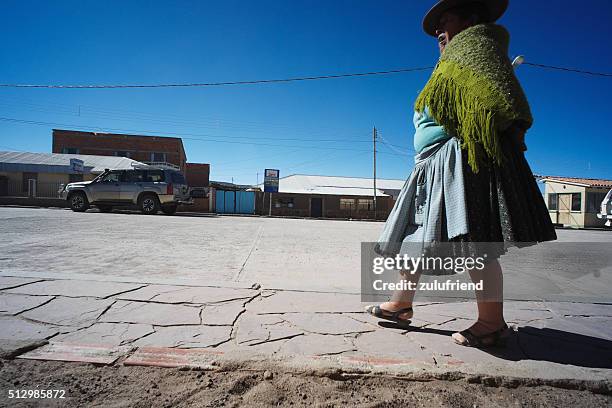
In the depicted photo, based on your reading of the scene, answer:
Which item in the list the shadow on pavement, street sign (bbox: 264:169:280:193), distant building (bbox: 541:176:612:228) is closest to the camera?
the shadow on pavement

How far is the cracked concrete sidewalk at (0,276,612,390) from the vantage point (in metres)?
1.37

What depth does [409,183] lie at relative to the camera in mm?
1875

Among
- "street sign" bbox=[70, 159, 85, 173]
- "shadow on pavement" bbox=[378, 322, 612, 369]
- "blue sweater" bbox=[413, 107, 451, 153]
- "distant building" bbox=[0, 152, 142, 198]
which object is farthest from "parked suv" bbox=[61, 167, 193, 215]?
"shadow on pavement" bbox=[378, 322, 612, 369]

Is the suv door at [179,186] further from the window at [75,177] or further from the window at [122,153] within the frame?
the window at [122,153]

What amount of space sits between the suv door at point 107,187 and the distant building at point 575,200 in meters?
26.8

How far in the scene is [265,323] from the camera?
1.78 metres

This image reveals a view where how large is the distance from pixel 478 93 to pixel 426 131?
0.37m

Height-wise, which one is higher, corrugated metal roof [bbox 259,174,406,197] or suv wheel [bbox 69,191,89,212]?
corrugated metal roof [bbox 259,174,406,197]

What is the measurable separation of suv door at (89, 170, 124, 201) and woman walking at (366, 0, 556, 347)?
46.2 ft

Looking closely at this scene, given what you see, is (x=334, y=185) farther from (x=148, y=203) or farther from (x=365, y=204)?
(x=148, y=203)

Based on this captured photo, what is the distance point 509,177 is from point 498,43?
27.3 inches

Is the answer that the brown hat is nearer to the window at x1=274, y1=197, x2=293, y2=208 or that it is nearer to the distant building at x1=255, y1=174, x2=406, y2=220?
the distant building at x1=255, y1=174, x2=406, y2=220

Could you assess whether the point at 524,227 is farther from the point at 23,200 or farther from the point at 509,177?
the point at 23,200

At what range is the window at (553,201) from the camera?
26047 mm
